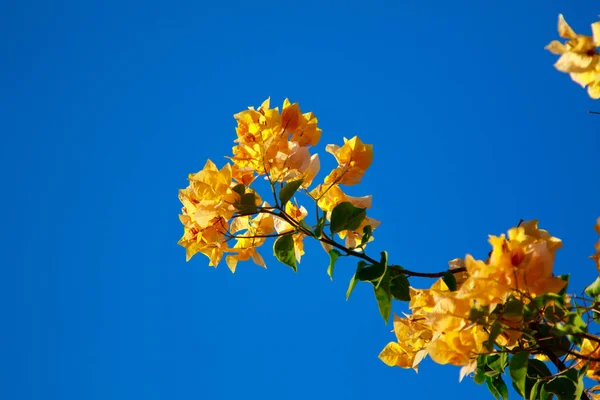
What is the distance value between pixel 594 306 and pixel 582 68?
1.46ft

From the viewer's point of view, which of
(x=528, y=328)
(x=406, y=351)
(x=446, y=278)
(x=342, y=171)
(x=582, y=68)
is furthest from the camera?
(x=342, y=171)

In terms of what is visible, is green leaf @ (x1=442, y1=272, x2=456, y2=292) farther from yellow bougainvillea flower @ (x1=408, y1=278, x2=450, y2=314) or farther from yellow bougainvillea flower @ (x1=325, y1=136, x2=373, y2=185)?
yellow bougainvillea flower @ (x1=325, y1=136, x2=373, y2=185)

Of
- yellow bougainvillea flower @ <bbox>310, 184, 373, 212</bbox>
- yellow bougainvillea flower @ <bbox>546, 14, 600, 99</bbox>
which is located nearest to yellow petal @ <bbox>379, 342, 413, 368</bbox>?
yellow bougainvillea flower @ <bbox>310, 184, 373, 212</bbox>

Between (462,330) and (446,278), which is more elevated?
(446,278)

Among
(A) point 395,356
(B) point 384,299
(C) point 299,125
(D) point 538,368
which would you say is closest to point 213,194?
(C) point 299,125

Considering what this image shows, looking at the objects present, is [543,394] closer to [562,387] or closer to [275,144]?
[562,387]

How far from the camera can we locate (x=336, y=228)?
4.81 ft

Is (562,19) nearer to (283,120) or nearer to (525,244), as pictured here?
(525,244)

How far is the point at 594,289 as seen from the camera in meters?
1.27

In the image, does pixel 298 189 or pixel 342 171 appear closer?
pixel 298 189

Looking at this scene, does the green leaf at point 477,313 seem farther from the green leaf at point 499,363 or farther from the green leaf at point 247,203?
the green leaf at point 247,203

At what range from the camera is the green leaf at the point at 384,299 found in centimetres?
144

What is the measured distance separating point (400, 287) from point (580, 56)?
608 mm

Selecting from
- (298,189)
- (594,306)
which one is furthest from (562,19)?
(298,189)
